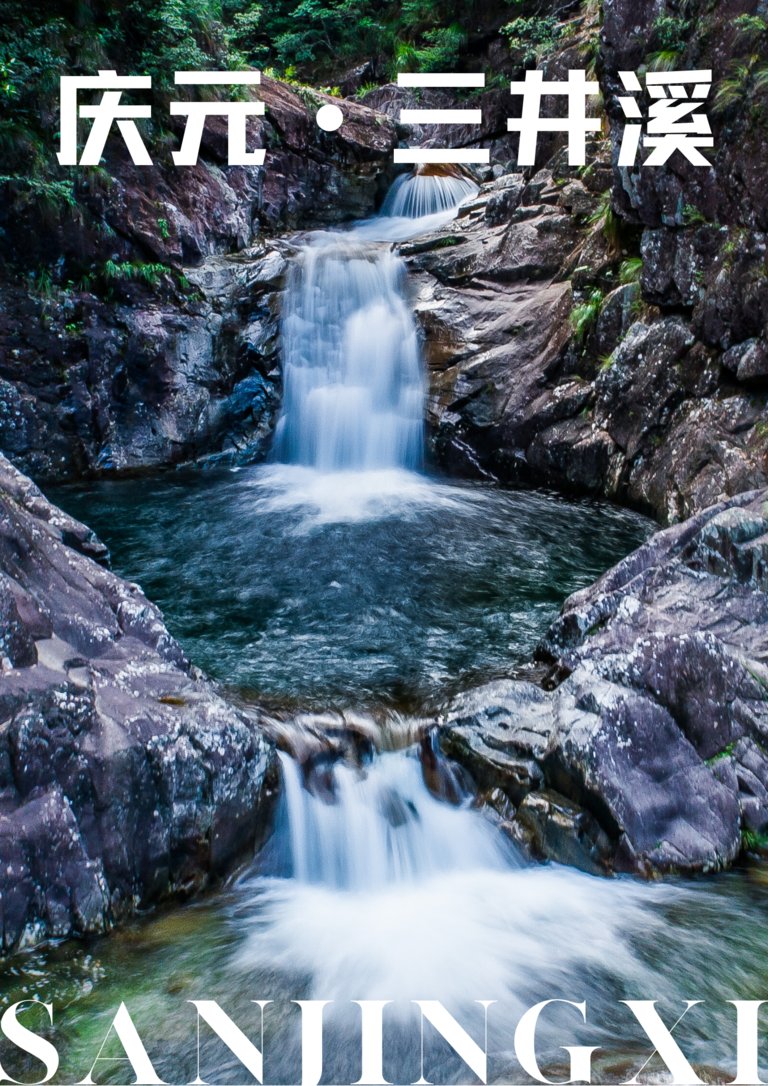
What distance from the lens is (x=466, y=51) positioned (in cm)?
2014

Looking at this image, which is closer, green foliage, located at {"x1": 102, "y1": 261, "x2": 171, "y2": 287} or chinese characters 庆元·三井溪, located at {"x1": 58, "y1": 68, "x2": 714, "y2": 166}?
chinese characters 庆元·三井溪, located at {"x1": 58, "y1": 68, "x2": 714, "y2": 166}

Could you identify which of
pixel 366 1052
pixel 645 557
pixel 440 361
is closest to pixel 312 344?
pixel 440 361

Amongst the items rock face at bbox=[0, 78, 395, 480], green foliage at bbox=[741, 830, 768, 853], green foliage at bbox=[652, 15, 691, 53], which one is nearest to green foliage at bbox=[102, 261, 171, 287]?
rock face at bbox=[0, 78, 395, 480]

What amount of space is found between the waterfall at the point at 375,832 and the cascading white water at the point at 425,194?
45.9ft

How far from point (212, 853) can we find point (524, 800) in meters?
1.66

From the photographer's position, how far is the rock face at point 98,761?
3549 millimetres

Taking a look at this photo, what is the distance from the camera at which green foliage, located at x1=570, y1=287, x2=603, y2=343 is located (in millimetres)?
10594

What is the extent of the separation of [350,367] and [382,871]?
9007 millimetres

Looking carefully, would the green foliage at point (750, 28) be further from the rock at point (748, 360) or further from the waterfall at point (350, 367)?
the waterfall at point (350, 367)

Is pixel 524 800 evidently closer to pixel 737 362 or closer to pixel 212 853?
pixel 212 853

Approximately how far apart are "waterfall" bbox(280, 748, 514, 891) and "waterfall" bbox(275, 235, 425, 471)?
292 inches

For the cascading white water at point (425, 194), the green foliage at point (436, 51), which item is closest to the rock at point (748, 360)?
the cascading white water at point (425, 194)

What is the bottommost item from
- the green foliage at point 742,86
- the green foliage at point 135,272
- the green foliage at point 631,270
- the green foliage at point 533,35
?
the green foliage at point 135,272

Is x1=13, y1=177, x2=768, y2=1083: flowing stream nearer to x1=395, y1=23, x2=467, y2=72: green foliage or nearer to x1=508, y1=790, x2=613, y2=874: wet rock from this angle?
x1=508, y1=790, x2=613, y2=874: wet rock
